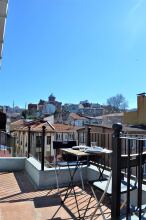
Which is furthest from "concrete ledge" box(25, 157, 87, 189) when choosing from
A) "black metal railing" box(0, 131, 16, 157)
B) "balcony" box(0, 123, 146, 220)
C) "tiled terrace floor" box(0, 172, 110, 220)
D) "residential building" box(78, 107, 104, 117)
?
"residential building" box(78, 107, 104, 117)

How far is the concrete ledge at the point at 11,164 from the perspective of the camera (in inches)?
237

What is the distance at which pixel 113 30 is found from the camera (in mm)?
12391

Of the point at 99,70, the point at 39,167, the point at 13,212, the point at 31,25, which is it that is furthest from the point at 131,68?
the point at 13,212

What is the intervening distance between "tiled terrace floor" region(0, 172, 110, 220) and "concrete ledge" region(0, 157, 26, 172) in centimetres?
83

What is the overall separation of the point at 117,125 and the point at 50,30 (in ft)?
34.2

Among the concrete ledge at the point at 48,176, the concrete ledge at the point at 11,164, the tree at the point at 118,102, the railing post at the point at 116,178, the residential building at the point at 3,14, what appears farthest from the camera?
the tree at the point at 118,102

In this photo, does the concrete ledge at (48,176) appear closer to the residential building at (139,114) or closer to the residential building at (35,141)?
the residential building at (35,141)

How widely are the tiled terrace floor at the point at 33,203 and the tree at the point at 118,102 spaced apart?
46.2 metres

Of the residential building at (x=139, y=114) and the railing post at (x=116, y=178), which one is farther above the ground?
the residential building at (x=139, y=114)

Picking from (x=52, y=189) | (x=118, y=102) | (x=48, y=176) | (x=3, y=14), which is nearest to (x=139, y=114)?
(x=48, y=176)

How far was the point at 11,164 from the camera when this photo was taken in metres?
6.10

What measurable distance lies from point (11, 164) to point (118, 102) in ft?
154

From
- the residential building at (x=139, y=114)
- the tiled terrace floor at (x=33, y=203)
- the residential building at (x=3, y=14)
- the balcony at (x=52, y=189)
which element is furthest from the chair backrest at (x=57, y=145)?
the residential building at (x=139, y=114)

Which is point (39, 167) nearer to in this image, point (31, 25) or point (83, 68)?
point (31, 25)
